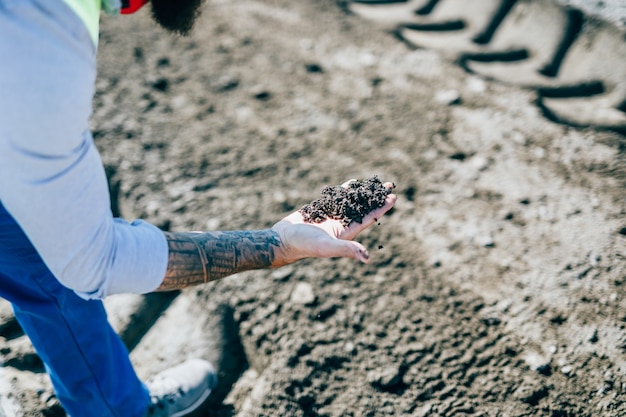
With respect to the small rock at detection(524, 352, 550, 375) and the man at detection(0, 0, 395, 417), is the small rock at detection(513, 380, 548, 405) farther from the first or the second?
the man at detection(0, 0, 395, 417)

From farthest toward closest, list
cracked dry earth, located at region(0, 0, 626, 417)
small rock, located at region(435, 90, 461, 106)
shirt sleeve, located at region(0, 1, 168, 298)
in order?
small rock, located at region(435, 90, 461, 106)
cracked dry earth, located at region(0, 0, 626, 417)
shirt sleeve, located at region(0, 1, 168, 298)

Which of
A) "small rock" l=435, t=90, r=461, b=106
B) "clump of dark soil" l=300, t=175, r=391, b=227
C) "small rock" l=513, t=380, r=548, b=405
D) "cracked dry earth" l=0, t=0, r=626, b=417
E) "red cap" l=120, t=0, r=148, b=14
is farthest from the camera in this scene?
"small rock" l=435, t=90, r=461, b=106

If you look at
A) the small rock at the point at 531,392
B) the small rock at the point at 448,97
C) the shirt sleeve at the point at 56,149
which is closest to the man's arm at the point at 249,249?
the shirt sleeve at the point at 56,149

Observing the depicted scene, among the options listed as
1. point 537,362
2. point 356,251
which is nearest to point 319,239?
point 356,251

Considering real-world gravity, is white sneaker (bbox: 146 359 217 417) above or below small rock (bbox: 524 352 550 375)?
below

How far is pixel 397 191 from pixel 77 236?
170 cm

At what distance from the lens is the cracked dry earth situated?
6.04 ft

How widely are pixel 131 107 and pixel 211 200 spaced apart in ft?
3.07

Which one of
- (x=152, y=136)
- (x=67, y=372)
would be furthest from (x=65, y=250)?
(x=152, y=136)

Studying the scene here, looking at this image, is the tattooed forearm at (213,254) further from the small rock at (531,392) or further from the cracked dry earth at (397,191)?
the small rock at (531,392)

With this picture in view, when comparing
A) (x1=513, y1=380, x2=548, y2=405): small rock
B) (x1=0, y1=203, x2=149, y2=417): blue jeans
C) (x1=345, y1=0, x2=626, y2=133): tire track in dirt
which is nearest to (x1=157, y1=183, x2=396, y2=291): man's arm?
(x1=0, y1=203, x2=149, y2=417): blue jeans

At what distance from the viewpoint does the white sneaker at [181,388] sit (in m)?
1.79

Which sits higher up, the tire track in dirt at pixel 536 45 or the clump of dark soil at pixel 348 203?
the tire track in dirt at pixel 536 45

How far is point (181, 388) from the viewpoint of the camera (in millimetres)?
1815
